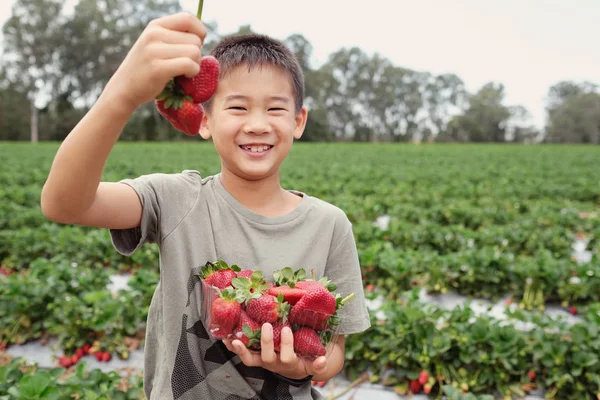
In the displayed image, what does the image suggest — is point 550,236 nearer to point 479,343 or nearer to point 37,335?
point 479,343

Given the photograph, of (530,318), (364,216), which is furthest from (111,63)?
(530,318)

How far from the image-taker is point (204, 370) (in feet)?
5.28

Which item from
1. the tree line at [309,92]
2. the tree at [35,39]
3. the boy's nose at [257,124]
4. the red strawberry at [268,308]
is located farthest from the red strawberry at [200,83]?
the tree at [35,39]

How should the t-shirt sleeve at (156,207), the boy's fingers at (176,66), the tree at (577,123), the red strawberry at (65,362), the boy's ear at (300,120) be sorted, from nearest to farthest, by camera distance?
1. the boy's fingers at (176,66)
2. the t-shirt sleeve at (156,207)
3. the boy's ear at (300,120)
4. the red strawberry at (65,362)
5. the tree at (577,123)

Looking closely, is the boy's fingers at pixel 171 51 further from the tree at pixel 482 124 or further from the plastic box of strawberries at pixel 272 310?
the tree at pixel 482 124

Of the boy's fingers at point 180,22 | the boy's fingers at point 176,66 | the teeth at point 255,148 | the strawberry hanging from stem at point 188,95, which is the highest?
the boy's fingers at point 180,22

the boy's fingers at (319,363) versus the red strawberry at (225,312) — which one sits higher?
the red strawberry at (225,312)

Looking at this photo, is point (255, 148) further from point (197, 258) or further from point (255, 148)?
point (197, 258)

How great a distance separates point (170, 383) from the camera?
1585 mm

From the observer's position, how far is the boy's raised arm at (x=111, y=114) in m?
0.95

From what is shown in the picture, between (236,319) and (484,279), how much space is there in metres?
4.30

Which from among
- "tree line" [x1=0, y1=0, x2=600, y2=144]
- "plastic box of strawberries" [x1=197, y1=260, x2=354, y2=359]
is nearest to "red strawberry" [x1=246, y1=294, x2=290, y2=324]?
"plastic box of strawberries" [x1=197, y1=260, x2=354, y2=359]

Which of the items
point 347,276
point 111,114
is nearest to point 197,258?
point 347,276

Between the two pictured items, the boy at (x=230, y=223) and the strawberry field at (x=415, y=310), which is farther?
the strawberry field at (x=415, y=310)
